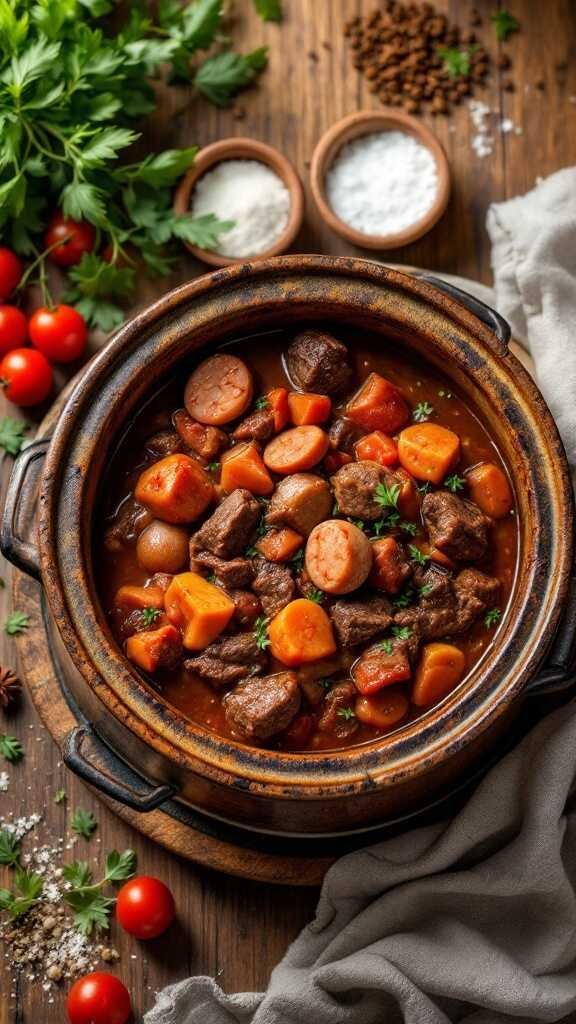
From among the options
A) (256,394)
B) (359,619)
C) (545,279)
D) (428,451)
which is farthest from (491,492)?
(545,279)

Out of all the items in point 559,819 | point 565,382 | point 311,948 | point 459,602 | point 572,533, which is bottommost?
point 311,948

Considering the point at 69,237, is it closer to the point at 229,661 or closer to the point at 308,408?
the point at 308,408

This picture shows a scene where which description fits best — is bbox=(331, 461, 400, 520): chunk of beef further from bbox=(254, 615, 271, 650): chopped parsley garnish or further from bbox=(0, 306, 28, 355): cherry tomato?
bbox=(0, 306, 28, 355): cherry tomato

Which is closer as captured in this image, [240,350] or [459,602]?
[459,602]

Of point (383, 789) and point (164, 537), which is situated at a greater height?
point (164, 537)

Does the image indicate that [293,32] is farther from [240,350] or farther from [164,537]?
[164,537]

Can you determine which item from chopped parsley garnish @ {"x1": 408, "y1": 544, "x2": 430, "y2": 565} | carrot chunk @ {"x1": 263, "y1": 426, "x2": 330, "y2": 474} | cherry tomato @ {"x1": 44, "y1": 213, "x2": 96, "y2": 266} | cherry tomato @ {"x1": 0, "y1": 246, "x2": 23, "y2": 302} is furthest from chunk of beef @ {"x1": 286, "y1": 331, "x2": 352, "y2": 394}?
cherry tomato @ {"x1": 0, "y1": 246, "x2": 23, "y2": 302}

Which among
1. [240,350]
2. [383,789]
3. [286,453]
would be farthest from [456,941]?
[240,350]
